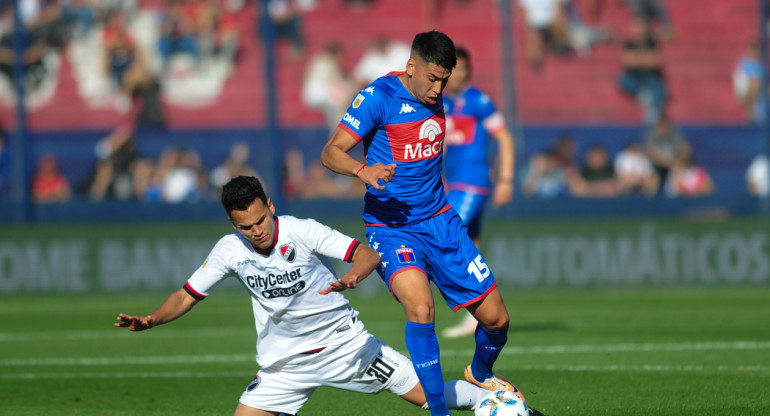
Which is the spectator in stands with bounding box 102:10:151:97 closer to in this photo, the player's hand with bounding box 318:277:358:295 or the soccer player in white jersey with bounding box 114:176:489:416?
the soccer player in white jersey with bounding box 114:176:489:416

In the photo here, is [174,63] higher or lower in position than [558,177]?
higher

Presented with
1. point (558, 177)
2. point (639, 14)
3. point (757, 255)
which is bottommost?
point (757, 255)

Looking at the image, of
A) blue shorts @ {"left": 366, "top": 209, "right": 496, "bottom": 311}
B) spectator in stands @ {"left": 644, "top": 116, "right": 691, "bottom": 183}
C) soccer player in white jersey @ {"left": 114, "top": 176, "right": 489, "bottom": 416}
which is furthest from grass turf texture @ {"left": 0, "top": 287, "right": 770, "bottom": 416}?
spectator in stands @ {"left": 644, "top": 116, "right": 691, "bottom": 183}

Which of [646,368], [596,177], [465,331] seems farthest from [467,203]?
[596,177]

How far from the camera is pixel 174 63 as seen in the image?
18266mm

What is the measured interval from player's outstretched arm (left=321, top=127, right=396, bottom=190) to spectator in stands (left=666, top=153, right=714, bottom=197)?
11.6 metres

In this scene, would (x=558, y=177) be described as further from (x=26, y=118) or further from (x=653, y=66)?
(x=26, y=118)

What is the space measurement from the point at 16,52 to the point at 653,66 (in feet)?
33.5

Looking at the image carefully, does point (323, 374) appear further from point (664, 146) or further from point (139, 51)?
point (139, 51)

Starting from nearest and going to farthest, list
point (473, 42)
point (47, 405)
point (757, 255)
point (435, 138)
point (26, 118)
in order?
point (435, 138), point (47, 405), point (757, 255), point (26, 118), point (473, 42)

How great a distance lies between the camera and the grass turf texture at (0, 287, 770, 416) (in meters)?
7.14

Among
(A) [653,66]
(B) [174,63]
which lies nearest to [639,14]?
(A) [653,66]

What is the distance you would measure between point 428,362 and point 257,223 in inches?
46.3

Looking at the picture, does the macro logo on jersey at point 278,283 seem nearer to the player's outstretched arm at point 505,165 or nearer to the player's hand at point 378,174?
the player's hand at point 378,174
